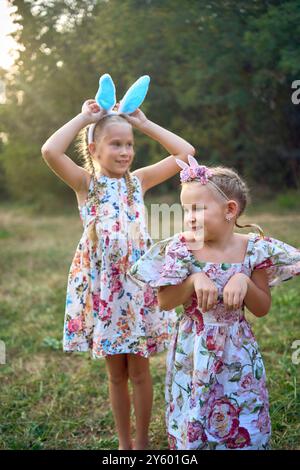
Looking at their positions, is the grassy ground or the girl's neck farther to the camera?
the grassy ground

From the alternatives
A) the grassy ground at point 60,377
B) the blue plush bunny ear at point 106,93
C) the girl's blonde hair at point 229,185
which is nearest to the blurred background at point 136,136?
the grassy ground at point 60,377

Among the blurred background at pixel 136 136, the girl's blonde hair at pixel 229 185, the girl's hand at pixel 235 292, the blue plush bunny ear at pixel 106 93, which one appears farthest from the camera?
the blurred background at pixel 136 136

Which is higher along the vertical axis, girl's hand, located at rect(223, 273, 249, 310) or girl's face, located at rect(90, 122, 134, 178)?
girl's face, located at rect(90, 122, 134, 178)

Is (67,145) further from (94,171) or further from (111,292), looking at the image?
(111,292)

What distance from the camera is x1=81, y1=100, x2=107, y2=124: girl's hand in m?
2.10

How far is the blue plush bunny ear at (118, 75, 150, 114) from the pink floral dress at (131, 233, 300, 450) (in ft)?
2.11

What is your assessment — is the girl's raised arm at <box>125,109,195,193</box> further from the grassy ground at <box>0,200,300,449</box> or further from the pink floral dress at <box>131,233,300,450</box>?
the grassy ground at <box>0,200,300,449</box>

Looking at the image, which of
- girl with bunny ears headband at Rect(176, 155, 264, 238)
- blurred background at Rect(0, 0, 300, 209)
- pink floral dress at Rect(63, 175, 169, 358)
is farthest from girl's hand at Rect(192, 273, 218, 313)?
blurred background at Rect(0, 0, 300, 209)

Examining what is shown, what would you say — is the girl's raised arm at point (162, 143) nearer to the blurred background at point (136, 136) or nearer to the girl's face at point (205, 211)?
the girl's face at point (205, 211)

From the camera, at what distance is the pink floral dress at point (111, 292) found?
2.08 metres

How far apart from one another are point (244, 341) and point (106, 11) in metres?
3.46

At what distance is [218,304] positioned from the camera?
5.73 ft

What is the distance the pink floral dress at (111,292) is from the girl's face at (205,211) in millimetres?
425

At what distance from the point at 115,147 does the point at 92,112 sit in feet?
0.53
